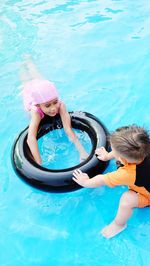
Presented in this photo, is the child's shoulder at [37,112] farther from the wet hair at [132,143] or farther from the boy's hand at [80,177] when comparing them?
the wet hair at [132,143]

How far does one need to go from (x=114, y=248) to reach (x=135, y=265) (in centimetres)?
26

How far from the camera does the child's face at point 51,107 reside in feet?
14.5

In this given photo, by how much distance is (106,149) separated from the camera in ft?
13.2

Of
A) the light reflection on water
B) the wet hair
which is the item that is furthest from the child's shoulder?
the wet hair

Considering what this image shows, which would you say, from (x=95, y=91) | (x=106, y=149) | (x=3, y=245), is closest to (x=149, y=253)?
(x=106, y=149)

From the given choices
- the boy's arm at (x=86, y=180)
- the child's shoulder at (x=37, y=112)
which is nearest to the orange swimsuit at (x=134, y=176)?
the boy's arm at (x=86, y=180)

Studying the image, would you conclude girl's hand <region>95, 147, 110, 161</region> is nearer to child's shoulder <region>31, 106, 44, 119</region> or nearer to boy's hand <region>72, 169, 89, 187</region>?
boy's hand <region>72, 169, 89, 187</region>

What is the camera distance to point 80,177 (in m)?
3.67

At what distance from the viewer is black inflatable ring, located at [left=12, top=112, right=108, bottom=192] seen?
148 inches

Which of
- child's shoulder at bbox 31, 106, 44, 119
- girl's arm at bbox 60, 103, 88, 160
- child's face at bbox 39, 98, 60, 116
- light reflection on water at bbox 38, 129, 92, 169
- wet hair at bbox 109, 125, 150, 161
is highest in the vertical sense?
wet hair at bbox 109, 125, 150, 161

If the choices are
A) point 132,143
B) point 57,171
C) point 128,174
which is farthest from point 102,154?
point 132,143

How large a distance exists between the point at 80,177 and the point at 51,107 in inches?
44.2

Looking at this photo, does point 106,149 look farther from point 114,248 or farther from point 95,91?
point 95,91

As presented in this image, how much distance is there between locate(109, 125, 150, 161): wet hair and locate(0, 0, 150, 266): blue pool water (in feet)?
3.05
